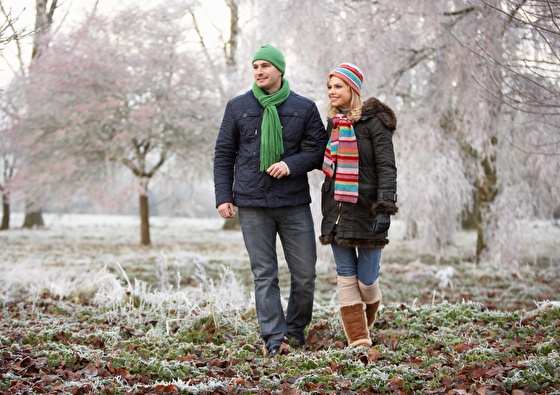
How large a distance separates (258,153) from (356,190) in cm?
64

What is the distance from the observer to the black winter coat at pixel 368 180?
3.40m

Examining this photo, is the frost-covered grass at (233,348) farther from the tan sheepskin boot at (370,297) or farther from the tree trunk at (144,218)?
the tree trunk at (144,218)

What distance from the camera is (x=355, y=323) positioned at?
352cm

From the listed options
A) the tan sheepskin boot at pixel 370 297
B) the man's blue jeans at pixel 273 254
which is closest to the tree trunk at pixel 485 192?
the tan sheepskin boot at pixel 370 297

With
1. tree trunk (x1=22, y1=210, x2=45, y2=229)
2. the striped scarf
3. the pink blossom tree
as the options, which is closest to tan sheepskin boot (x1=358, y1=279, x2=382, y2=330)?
the striped scarf

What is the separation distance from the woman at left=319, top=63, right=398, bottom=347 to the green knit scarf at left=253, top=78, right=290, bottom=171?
32 cm

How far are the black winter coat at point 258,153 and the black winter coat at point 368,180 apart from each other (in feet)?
0.78

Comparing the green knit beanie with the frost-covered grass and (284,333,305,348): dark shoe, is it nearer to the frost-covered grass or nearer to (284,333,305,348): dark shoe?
the frost-covered grass

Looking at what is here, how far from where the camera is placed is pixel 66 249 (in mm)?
12852

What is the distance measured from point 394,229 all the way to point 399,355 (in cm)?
1833

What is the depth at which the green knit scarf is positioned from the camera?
135 inches

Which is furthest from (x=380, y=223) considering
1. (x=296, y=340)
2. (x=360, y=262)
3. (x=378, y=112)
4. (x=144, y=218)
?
(x=144, y=218)

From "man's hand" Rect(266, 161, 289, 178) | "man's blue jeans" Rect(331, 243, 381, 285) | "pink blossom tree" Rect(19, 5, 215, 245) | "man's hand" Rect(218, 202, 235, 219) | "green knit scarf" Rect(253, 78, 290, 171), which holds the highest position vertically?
"pink blossom tree" Rect(19, 5, 215, 245)

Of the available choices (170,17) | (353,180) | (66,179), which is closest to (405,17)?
(353,180)
